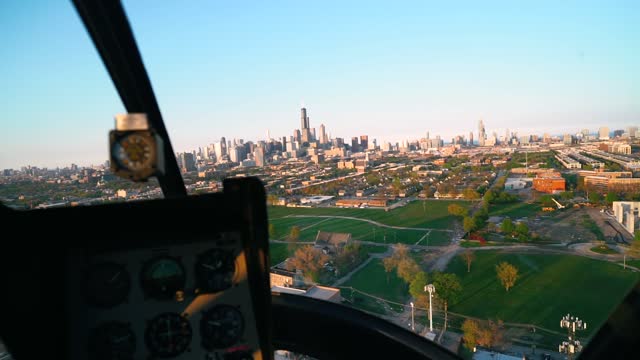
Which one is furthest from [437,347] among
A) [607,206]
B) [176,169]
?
[607,206]

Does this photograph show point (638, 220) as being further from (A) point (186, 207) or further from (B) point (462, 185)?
(B) point (462, 185)

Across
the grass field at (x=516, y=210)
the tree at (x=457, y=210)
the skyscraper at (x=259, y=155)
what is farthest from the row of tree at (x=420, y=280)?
the skyscraper at (x=259, y=155)

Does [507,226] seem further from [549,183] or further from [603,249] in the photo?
[603,249]

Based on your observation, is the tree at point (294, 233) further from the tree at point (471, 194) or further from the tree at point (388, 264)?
the tree at point (471, 194)

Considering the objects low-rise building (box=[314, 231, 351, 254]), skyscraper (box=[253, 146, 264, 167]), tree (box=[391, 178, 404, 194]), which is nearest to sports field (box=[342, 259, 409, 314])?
low-rise building (box=[314, 231, 351, 254])

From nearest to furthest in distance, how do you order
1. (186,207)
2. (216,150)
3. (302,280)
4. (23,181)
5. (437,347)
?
(186,207)
(437,347)
(23,181)
(216,150)
(302,280)

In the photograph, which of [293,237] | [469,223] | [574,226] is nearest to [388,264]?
[293,237]

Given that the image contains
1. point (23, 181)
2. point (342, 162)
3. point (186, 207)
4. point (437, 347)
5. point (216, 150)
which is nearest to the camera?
point (186, 207)
